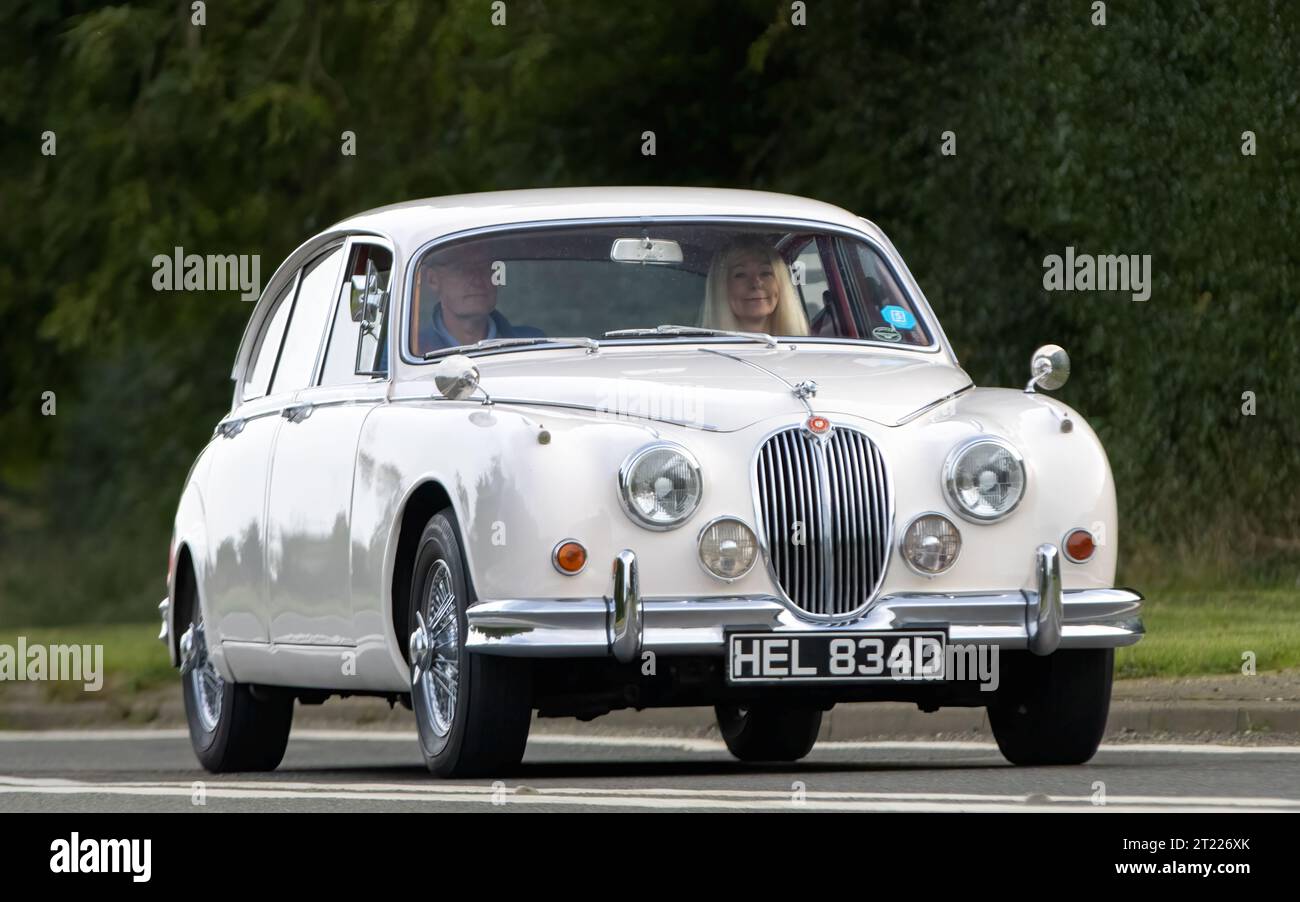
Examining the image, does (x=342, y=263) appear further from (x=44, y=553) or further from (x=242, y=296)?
(x=44, y=553)

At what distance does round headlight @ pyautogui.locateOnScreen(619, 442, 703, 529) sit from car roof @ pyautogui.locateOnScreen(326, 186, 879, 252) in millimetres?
1750

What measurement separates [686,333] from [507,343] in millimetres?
635

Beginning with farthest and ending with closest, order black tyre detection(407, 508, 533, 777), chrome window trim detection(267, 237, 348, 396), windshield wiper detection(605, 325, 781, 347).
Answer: chrome window trim detection(267, 237, 348, 396) < windshield wiper detection(605, 325, 781, 347) < black tyre detection(407, 508, 533, 777)

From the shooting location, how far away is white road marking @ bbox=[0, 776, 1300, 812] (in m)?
8.29

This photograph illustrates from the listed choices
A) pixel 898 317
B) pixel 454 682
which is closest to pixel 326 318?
pixel 898 317

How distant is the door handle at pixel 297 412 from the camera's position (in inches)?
431

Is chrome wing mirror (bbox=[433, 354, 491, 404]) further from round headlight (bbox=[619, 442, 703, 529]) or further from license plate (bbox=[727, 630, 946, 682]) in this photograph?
license plate (bbox=[727, 630, 946, 682])

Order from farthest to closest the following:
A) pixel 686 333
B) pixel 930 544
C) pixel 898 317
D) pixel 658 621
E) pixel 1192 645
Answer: pixel 1192 645, pixel 898 317, pixel 686 333, pixel 930 544, pixel 658 621

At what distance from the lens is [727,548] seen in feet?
29.5

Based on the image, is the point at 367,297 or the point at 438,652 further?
the point at 367,297

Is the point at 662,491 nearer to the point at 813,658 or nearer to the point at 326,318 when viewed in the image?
the point at 813,658
